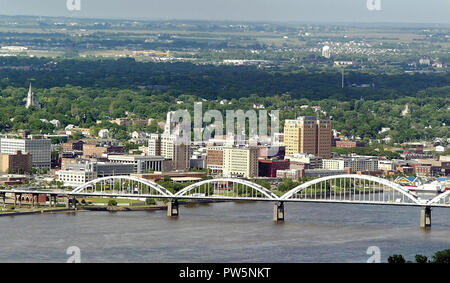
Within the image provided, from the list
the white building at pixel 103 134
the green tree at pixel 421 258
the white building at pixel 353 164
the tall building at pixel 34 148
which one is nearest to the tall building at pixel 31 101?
the white building at pixel 103 134

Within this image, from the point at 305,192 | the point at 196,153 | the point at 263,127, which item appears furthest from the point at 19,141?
the point at 305,192

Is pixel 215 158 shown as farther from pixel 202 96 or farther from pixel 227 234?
pixel 202 96

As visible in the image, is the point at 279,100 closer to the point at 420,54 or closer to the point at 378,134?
the point at 378,134

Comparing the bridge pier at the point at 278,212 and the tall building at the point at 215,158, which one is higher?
the tall building at the point at 215,158

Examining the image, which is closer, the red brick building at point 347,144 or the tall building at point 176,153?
the tall building at point 176,153

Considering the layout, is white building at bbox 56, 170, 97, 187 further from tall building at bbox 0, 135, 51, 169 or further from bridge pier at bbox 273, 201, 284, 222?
bridge pier at bbox 273, 201, 284, 222

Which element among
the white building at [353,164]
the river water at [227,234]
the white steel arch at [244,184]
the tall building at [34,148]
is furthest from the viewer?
the white building at [353,164]

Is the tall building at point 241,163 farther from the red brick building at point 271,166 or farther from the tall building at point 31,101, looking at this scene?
the tall building at point 31,101
